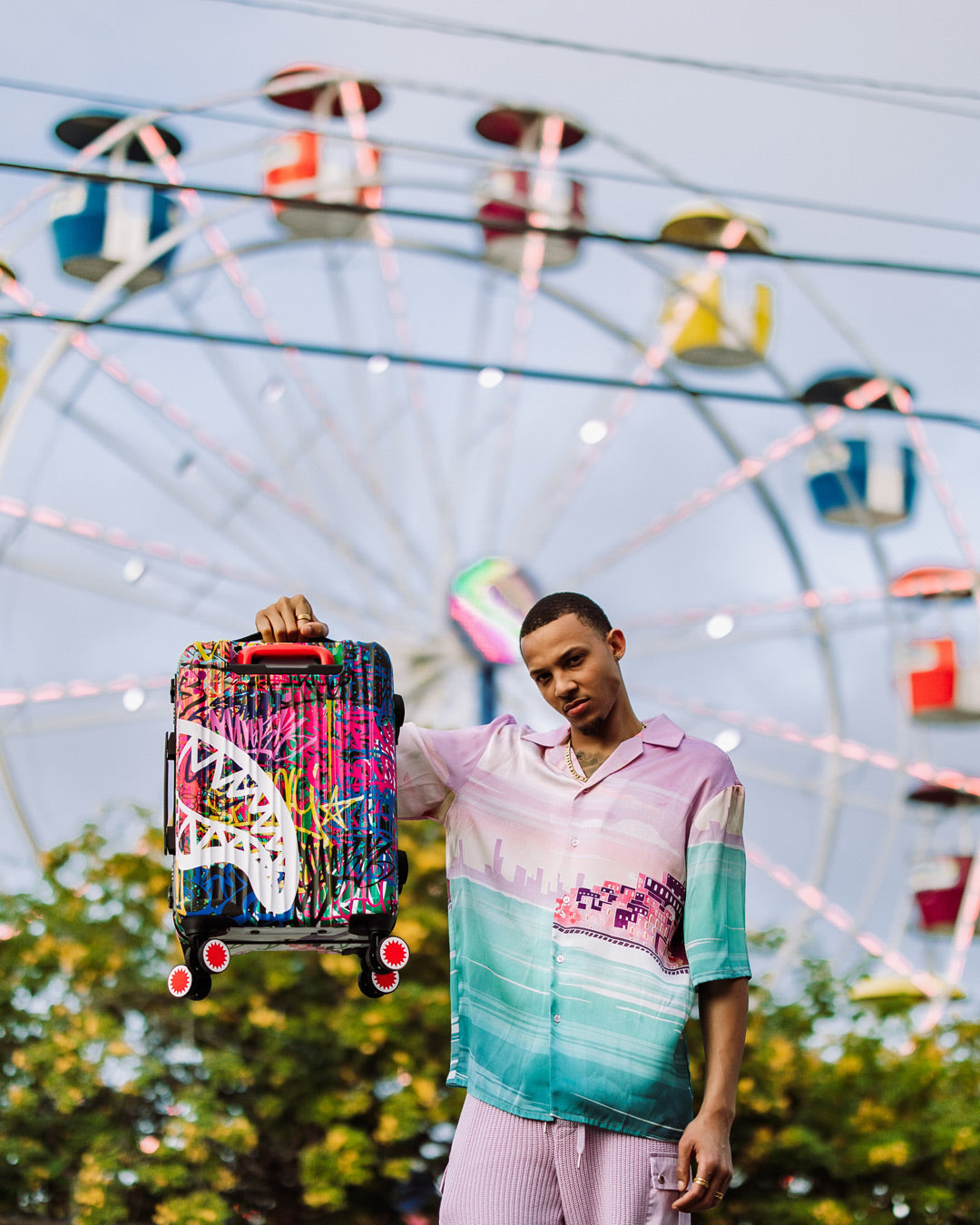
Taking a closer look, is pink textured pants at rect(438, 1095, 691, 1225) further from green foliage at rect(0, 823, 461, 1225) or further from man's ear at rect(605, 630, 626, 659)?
green foliage at rect(0, 823, 461, 1225)

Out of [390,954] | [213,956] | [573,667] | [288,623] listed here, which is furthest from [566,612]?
[213,956]

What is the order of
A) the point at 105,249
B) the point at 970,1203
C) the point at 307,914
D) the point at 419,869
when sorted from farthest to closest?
the point at 105,249, the point at 419,869, the point at 970,1203, the point at 307,914

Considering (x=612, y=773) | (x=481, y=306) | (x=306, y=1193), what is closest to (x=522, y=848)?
(x=612, y=773)

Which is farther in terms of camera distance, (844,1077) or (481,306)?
(481,306)

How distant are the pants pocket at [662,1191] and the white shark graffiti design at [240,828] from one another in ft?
2.25

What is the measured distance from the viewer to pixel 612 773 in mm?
2893

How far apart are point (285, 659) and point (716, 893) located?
77 cm

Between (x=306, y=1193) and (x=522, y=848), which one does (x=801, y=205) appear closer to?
(x=306, y=1193)

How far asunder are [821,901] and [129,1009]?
26.8 feet

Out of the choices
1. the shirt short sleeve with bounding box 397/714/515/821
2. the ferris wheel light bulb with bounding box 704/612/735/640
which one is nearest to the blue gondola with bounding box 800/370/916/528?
the ferris wheel light bulb with bounding box 704/612/735/640

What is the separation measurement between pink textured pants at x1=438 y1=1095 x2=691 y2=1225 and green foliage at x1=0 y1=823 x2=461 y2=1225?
4503 millimetres

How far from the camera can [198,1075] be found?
24.4ft

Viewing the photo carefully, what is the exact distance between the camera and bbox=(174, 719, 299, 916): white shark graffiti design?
2.72 metres

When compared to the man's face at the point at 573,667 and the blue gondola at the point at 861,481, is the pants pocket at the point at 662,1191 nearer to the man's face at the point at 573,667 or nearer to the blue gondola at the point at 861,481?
the man's face at the point at 573,667
